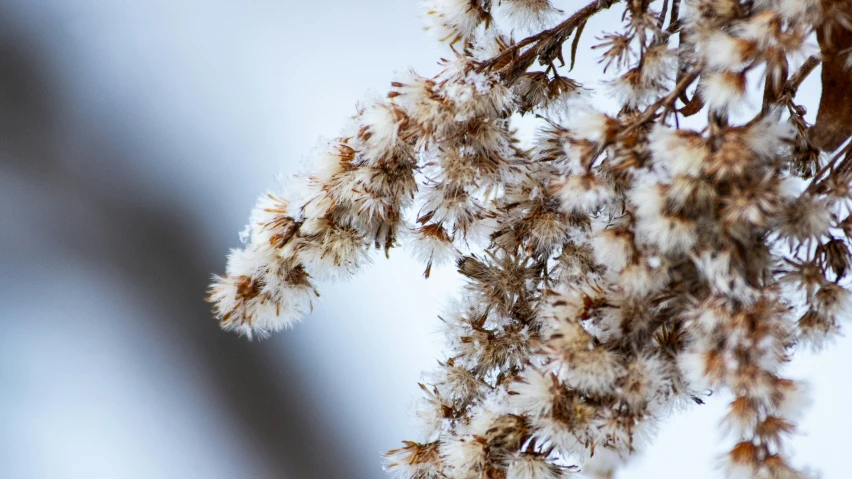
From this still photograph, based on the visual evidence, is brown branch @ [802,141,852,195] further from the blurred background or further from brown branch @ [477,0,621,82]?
the blurred background

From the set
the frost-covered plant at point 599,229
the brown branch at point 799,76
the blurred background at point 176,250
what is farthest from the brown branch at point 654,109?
the blurred background at point 176,250

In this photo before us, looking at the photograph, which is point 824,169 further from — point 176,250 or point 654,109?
point 176,250

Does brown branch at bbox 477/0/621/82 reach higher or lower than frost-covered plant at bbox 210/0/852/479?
higher

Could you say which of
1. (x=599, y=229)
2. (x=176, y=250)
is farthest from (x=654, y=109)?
(x=176, y=250)

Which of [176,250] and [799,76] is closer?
[799,76]

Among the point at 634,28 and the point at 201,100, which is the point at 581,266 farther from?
the point at 201,100

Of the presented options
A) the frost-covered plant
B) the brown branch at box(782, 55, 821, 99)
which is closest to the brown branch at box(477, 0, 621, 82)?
the frost-covered plant

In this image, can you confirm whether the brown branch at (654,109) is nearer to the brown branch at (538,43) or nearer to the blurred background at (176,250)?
the brown branch at (538,43)
